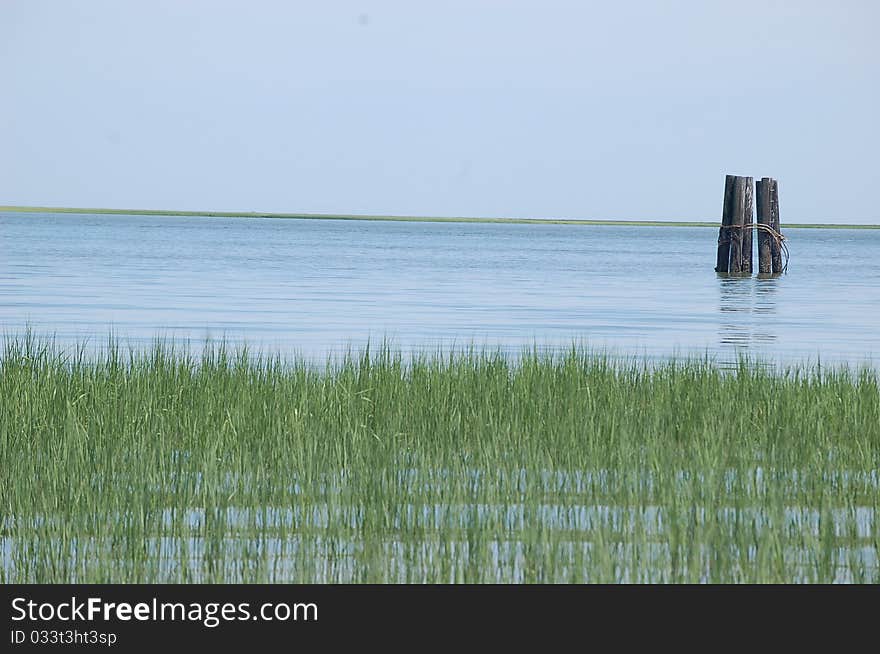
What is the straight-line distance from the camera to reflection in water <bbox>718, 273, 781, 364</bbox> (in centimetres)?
1783

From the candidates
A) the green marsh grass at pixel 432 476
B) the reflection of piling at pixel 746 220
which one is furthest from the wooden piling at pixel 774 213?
the green marsh grass at pixel 432 476

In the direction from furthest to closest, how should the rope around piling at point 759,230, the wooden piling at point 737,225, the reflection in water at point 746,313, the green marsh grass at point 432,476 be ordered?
1. the rope around piling at point 759,230
2. the wooden piling at point 737,225
3. the reflection in water at point 746,313
4. the green marsh grass at point 432,476

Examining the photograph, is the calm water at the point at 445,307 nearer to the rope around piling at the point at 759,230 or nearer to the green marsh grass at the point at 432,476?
the rope around piling at the point at 759,230

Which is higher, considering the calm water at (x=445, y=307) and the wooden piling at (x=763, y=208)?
the wooden piling at (x=763, y=208)

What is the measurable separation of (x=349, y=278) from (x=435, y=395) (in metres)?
27.9

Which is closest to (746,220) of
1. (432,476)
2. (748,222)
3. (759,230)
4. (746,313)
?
(748,222)

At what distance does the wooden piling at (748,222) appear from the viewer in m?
29.4

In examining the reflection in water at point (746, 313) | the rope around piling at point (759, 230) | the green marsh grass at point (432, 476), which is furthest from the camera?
the rope around piling at point (759, 230)

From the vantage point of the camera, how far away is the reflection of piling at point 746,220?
29.4 meters

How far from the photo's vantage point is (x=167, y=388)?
9.98 m

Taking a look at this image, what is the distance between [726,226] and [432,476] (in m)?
24.3

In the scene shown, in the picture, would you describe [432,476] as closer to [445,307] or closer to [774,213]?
[445,307]

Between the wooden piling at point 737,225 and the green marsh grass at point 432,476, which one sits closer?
the green marsh grass at point 432,476
